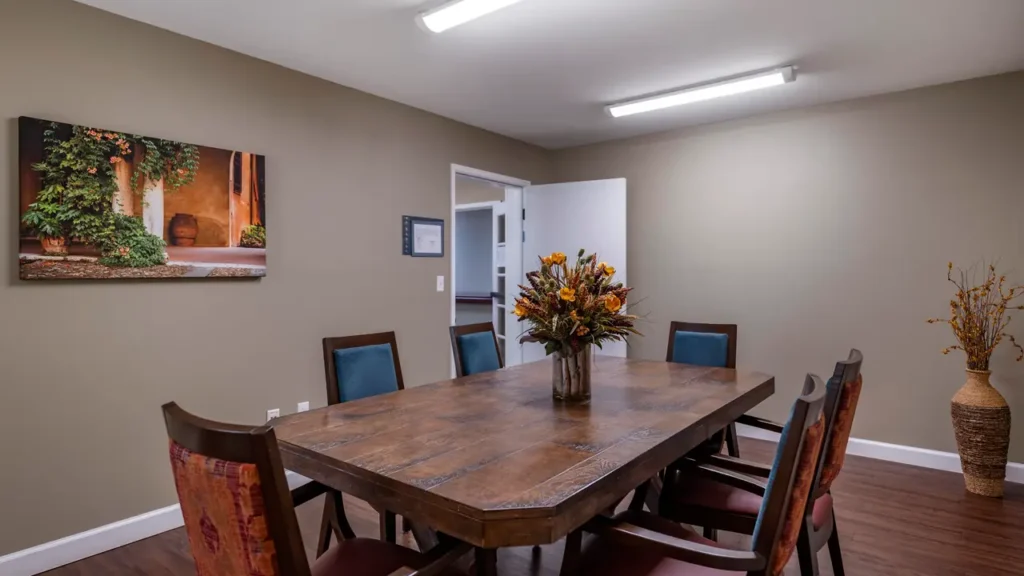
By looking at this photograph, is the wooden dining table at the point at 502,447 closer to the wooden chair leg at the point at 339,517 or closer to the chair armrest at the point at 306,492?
the chair armrest at the point at 306,492

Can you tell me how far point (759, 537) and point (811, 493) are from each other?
20.2 inches

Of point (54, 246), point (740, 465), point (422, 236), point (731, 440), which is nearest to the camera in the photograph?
point (740, 465)

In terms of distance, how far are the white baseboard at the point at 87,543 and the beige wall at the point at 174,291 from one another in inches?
1.9

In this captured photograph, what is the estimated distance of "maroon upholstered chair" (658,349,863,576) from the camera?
1.67 meters

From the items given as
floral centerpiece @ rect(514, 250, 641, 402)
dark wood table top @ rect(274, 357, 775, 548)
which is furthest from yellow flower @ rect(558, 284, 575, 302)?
dark wood table top @ rect(274, 357, 775, 548)

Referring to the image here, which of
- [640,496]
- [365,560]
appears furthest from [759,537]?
[365,560]

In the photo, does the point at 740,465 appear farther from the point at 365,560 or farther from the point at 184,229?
the point at 184,229

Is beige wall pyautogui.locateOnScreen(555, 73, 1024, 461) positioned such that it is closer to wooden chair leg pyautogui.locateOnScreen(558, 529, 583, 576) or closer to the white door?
the white door

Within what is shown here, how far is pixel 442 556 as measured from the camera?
130 centimetres

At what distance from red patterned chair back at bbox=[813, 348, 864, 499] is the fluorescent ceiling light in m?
1.88

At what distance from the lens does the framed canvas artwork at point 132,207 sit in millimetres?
2336

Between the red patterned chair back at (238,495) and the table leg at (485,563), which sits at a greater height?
the red patterned chair back at (238,495)

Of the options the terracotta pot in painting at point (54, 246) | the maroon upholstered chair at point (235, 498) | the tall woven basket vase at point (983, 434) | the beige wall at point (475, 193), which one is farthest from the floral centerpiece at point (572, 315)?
the beige wall at point (475, 193)

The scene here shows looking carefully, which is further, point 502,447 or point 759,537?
point 502,447
